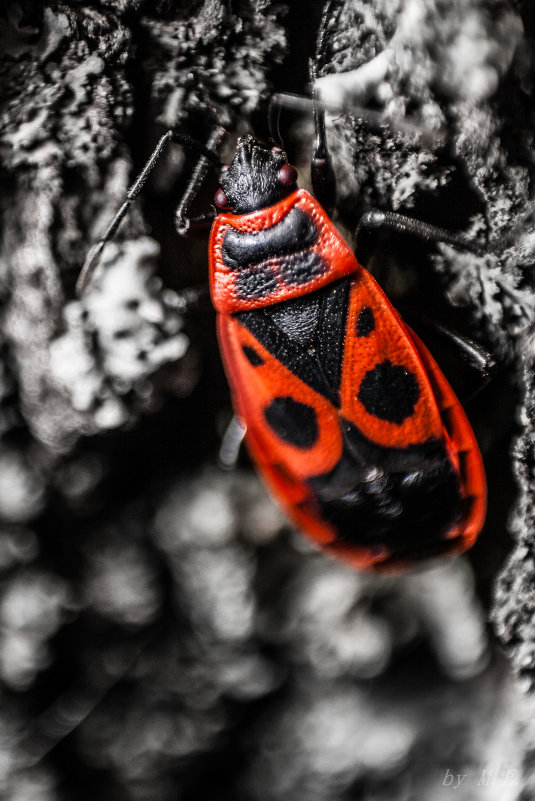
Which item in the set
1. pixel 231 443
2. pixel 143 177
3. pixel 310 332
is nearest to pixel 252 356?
pixel 310 332

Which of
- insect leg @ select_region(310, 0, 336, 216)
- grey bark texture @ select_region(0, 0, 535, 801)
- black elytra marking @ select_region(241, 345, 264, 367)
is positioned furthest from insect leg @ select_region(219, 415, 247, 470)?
insect leg @ select_region(310, 0, 336, 216)

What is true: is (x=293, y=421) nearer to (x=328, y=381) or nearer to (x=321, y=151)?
(x=328, y=381)

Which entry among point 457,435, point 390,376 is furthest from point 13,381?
point 457,435

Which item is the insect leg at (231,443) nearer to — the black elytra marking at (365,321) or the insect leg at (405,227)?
the black elytra marking at (365,321)

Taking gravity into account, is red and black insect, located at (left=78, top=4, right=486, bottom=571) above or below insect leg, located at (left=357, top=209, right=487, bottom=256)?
below

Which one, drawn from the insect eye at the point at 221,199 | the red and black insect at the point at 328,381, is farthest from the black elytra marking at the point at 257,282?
the insect eye at the point at 221,199

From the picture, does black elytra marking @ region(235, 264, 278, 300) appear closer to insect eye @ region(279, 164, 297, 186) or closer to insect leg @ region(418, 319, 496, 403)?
insect eye @ region(279, 164, 297, 186)
